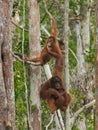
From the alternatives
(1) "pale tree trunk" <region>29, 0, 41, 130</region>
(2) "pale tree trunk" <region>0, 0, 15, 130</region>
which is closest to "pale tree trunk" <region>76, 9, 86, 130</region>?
(1) "pale tree trunk" <region>29, 0, 41, 130</region>

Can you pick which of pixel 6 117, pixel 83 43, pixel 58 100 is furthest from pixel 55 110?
pixel 83 43

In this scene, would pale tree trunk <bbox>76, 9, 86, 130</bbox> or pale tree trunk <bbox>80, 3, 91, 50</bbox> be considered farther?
pale tree trunk <bbox>80, 3, 91, 50</bbox>

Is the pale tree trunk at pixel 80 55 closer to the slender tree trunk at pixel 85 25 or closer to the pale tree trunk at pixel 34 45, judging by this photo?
the slender tree trunk at pixel 85 25

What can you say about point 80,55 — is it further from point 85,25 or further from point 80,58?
point 85,25

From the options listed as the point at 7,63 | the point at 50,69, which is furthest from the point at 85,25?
the point at 7,63

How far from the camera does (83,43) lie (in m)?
9.95

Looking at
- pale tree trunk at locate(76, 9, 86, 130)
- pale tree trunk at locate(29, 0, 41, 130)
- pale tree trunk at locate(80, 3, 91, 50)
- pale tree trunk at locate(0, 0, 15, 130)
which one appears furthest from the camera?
pale tree trunk at locate(80, 3, 91, 50)

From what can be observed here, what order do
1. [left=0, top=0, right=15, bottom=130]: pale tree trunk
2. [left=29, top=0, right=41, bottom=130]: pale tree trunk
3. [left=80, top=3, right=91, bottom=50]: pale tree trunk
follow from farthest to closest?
[left=80, top=3, right=91, bottom=50]: pale tree trunk, [left=29, top=0, right=41, bottom=130]: pale tree trunk, [left=0, top=0, right=15, bottom=130]: pale tree trunk

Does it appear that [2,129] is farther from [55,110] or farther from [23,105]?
[23,105]

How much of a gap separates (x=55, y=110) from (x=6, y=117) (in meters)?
2.61

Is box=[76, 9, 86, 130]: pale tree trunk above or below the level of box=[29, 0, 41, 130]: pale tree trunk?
below

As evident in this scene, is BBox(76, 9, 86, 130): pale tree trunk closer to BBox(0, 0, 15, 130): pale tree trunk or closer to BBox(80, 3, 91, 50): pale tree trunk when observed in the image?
BBox(80, 3, 91, 50): pale tree trunk

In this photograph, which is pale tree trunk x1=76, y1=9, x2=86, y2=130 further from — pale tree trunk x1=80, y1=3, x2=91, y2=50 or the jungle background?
pale tree trunk x1=80, y1=3, x2=91, y2=50

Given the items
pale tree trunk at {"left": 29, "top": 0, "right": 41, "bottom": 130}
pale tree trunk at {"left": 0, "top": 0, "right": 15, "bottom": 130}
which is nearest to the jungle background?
pale tree trunk at {"left": 29, "top": 0, "right": 41, "bottom": 130}
